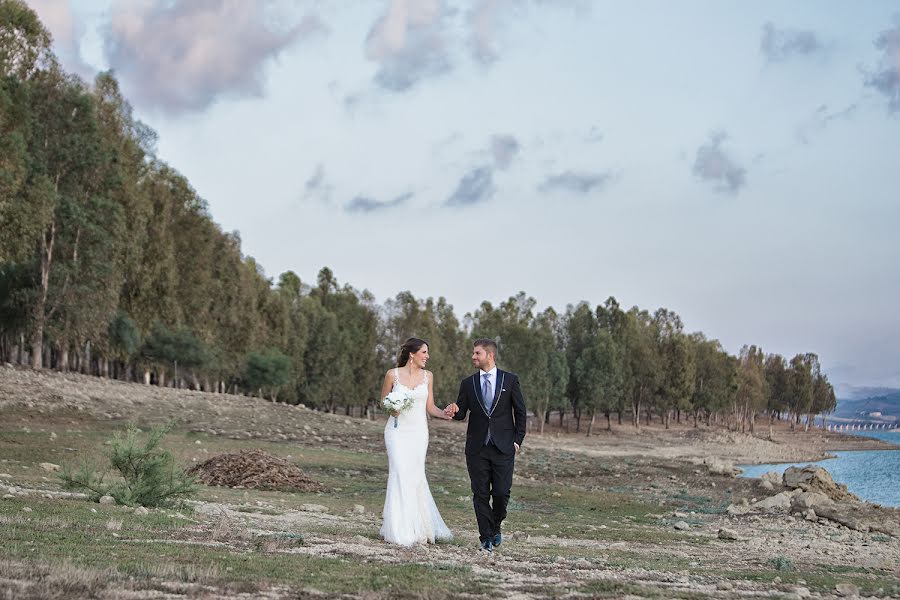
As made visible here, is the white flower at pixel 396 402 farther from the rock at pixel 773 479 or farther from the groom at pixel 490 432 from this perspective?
the rock at pixel 773 479

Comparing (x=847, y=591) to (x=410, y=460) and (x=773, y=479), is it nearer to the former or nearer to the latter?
(x=410, y=460)

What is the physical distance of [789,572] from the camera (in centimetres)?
1105

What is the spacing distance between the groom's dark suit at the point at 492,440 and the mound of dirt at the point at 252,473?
10853 millimetres

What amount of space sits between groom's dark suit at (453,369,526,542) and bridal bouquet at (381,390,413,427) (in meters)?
0.69

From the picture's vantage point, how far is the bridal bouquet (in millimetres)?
11258

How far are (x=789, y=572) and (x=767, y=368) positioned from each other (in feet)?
451

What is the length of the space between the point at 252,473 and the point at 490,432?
11.8 meters

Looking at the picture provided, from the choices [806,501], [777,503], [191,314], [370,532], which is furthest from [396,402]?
[191,314]

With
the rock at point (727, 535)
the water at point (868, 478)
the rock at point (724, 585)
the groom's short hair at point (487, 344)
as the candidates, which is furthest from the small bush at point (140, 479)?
the water at point (868, 478)

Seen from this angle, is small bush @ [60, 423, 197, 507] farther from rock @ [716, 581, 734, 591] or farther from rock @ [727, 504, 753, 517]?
rock @ [727, 504, 753, 517]

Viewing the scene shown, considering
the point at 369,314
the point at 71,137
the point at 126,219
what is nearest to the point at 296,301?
the point at 369,314

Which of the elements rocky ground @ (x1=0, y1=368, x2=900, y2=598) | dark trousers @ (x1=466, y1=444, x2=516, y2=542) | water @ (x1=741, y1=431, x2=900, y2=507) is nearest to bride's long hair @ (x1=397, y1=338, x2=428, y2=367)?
dark trousers @ (x1=466, y1=444, x2=516, y2=542)

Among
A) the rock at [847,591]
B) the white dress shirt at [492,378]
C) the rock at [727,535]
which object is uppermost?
the white dress shirt at [492,378]

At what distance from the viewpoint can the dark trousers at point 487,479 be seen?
11.0 meters
